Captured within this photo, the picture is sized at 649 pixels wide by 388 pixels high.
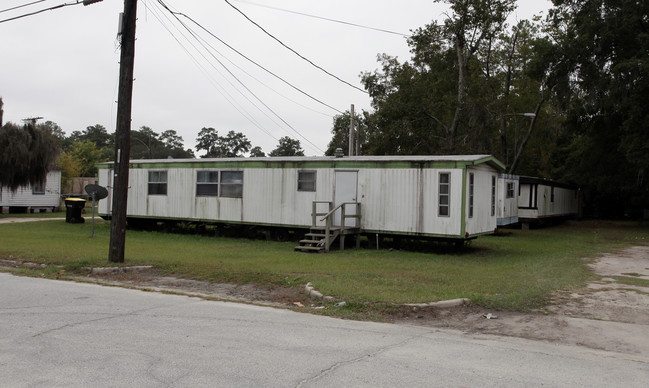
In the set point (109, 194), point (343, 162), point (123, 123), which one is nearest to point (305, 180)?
point (343, 162)

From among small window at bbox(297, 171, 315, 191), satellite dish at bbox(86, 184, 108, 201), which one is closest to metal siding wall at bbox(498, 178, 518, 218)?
small window at bbox(297, 171, 315, 191)

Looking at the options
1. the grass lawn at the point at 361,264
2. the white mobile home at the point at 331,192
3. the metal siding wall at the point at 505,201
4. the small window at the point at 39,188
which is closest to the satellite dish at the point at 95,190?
the grass lawn at the point at 361,264

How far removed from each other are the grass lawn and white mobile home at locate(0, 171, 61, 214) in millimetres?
15899

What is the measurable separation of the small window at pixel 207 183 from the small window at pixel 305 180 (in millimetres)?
3698

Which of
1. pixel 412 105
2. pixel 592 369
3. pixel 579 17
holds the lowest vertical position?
pixel 592 369

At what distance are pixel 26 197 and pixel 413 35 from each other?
26828 mm

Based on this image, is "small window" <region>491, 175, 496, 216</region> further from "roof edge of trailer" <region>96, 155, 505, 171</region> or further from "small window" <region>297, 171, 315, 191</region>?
"small window" <region>297, 171, 315, 191</region>

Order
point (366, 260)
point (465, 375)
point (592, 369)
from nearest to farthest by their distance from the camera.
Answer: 1. point (465, 375)
2. point (592, 369)
3. point (366, 260)

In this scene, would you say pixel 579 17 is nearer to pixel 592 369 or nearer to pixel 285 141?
pixel 592 369

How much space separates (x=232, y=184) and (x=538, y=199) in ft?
55.5

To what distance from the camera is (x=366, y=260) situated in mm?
13523

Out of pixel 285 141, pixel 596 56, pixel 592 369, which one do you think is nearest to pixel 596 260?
pixel 592 369

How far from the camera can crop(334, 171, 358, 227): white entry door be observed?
56.0 ft

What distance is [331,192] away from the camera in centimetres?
1744
